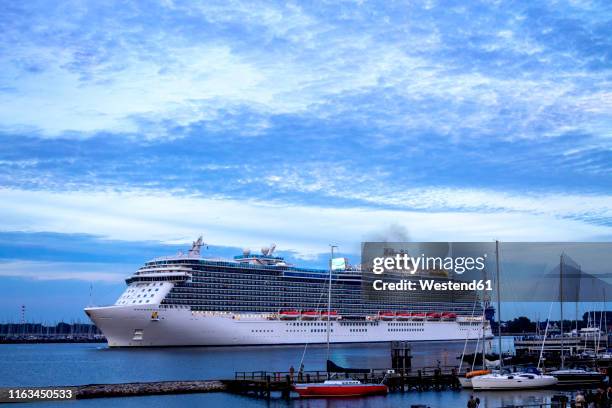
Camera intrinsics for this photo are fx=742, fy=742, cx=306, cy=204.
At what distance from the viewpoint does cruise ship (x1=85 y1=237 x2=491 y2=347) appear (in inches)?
3268

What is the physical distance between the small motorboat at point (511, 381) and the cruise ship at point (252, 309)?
2562cm

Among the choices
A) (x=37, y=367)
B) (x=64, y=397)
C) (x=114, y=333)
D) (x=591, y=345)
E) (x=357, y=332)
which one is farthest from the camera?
(x=357, y=332)

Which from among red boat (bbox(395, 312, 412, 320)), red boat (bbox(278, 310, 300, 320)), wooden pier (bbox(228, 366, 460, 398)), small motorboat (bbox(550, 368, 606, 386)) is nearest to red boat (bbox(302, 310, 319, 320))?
red boat (bbox(278, 310, 300, 320))

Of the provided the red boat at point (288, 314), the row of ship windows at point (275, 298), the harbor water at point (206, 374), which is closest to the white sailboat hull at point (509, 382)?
the harbor water at point (206, 374)

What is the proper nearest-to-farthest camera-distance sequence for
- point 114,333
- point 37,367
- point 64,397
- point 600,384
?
point 64,397 < point 600,384 < point 37,367 < point 114,333

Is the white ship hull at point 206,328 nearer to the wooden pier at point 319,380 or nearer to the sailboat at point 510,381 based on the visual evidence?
the wooden pier at point 319,380

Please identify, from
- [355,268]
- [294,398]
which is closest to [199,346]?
[355,268]

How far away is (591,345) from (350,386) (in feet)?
222

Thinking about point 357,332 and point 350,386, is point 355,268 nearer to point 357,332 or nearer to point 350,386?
point 357,332

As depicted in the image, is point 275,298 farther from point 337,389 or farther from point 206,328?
point 337,389

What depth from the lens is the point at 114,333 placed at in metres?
83.6

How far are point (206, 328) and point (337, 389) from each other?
47139 millimetres

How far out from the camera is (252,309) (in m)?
93.8

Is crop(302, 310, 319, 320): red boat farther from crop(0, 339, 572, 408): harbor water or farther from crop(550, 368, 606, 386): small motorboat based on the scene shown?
crop(550, 368, 606, 386): small motorboat
